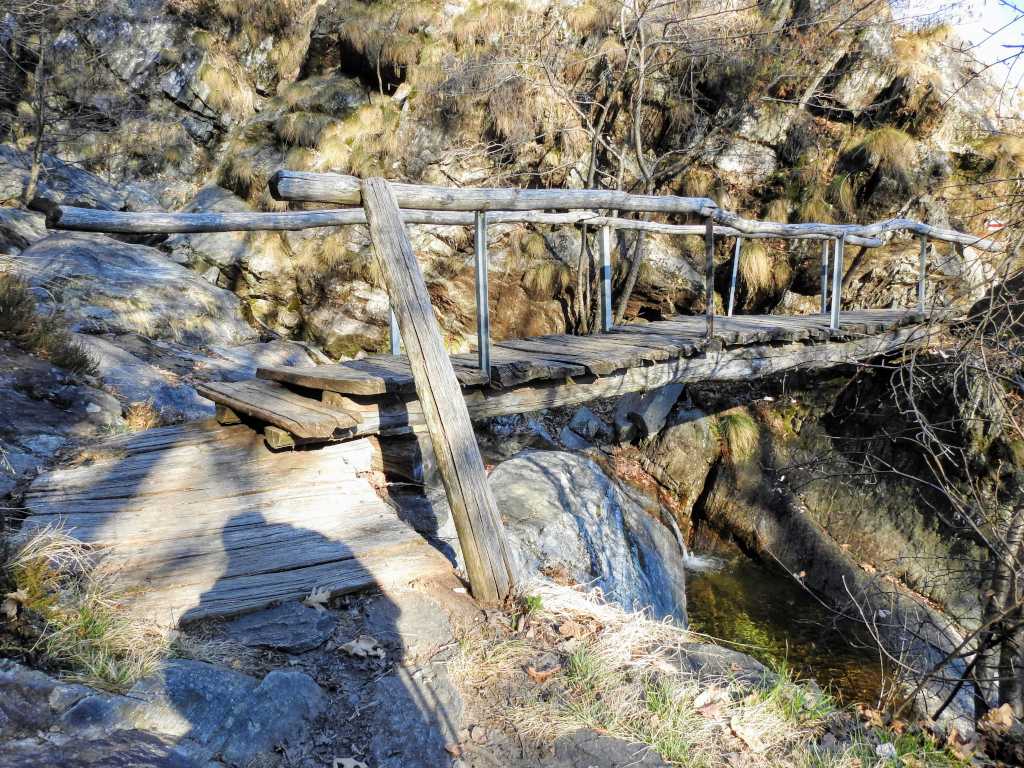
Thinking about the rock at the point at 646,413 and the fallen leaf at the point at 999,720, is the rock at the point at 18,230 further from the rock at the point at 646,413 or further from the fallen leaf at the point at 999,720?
the fallen leaf at the point at 999,720

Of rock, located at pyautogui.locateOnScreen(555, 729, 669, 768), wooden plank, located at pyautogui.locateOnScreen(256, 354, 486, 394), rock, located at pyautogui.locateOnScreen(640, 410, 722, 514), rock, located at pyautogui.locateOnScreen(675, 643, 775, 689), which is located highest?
wooden plank, located at pyautogui.locateOnScreen(256, 354, 486, 394)

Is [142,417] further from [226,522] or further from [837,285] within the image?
[837,285]

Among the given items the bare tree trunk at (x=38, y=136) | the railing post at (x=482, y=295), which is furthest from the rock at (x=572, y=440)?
the bare tree trunk at (x=38, y=136)

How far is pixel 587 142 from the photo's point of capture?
36.4 ft

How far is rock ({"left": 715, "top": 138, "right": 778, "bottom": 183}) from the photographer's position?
36.5 ft

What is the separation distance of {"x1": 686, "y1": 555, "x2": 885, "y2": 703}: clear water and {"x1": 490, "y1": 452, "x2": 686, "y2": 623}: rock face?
2.21 feet

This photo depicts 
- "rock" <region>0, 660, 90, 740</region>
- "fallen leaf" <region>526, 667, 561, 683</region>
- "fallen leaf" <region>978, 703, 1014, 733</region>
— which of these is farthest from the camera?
"fallen leaf" <region>978, 703, 1014, 733</region>

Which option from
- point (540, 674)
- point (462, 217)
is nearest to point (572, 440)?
point (462, 217)

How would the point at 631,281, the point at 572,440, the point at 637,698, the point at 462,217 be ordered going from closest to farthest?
the point at 637,698 < the point at 462,217 < the point at 572,440 < the point at 631,281

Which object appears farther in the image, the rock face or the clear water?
the clear water

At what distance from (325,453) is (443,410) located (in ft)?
4.08

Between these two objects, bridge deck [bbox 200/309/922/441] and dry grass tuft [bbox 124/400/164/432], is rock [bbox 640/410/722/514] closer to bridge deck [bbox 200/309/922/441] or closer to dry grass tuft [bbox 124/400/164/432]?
bridge deck [bbox 200/309/922/441]

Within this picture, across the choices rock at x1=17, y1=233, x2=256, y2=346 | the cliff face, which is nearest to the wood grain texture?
rock at x1=17, y1=233, x2=256, y2=346

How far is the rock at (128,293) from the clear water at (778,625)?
245 inches
